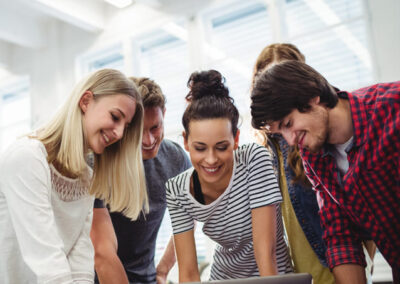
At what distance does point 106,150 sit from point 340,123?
36.3 inches

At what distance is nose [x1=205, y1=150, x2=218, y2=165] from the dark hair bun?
0.23 m

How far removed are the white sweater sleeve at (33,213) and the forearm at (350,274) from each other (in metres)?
0.79

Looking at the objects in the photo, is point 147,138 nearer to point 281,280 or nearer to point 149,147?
point 149,147

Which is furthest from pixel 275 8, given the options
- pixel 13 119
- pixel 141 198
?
pixel 13 119

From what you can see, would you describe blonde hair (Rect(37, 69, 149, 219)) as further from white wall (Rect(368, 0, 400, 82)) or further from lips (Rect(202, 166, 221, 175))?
white wall (Rect(368, 0, 400, 82))

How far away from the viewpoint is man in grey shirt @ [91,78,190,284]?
1.58m

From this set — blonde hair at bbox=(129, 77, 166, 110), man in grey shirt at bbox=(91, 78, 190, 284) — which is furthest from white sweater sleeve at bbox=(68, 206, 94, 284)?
blonde hair at bbox=(129, 77, 166, 110)

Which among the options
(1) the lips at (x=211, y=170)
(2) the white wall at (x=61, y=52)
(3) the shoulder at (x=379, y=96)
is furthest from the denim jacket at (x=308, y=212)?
(2) the white wall at (x=61, y=52)

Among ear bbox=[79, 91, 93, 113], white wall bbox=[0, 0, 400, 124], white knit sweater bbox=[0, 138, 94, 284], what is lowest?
white knit sweater bbox=[0, 138, 94, 284]

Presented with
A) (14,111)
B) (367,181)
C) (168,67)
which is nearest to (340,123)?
(367,181)

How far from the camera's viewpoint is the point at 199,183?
4.52 feet

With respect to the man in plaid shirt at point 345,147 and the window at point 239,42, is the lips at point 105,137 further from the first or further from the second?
the window at point 239,42

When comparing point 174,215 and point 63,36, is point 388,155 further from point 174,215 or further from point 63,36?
point 63,36

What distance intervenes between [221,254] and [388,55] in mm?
2565
